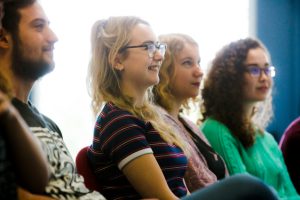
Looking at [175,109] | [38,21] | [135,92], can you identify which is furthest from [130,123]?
[175,109]

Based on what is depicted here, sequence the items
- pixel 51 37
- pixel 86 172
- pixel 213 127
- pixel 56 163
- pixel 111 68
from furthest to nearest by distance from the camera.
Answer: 1. pixel 213 127
2. pixel 111 68
3. pixel 86 172
4. pixel 51 37
5. pixel 56 163

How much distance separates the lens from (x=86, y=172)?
1.74 metres

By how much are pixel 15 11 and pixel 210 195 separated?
2.42 ft

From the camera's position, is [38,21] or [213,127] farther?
[213,127]

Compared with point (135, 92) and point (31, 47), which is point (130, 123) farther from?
point (31, 47)

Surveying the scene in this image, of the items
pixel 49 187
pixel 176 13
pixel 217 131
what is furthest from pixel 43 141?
pixel 176 13

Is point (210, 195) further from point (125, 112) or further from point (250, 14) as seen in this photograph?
point (250, 14)

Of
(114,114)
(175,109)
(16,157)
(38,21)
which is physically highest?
(38,21)

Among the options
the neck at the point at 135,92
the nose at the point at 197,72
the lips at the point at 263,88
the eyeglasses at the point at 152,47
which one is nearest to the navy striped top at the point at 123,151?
the neck at the point at 135,92

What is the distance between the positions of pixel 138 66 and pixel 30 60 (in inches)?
19.1

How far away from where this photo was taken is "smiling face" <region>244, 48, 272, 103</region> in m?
2.52

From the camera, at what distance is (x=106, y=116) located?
5.61 ft

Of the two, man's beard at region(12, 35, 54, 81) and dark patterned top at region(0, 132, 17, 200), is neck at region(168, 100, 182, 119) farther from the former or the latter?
dark patterned top at region(0, 132, 17, 200)

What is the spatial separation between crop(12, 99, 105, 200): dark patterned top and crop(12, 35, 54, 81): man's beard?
82 mm
